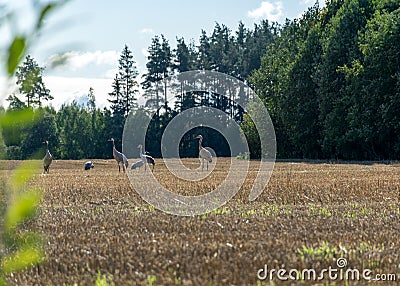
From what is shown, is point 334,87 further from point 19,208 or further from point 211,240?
point 19,208

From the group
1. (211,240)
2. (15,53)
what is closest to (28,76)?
(15,53)

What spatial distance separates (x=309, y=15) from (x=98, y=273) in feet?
167

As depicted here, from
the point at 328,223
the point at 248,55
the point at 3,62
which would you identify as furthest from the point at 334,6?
the point at 3,62

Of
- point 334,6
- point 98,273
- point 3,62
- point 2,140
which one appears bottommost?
point 98,273

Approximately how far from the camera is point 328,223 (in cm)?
846

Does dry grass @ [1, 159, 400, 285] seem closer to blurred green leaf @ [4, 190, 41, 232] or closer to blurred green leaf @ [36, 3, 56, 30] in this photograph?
blurred green leaf @ [4, 190, 41, 232]

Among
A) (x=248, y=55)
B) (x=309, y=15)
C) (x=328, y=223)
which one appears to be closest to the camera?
(x=328, y=223)

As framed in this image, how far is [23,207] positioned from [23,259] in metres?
0.29

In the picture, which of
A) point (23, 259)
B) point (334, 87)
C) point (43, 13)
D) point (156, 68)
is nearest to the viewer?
point (43, 13)

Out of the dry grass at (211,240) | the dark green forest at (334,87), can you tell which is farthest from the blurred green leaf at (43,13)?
the dark green forest at (334,87)

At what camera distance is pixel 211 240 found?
6996 mm

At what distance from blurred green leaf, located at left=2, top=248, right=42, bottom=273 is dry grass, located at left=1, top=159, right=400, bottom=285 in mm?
271

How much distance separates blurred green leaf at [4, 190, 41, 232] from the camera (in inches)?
69.4

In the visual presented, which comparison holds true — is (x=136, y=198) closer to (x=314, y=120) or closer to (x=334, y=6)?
(x=314, y=120)
